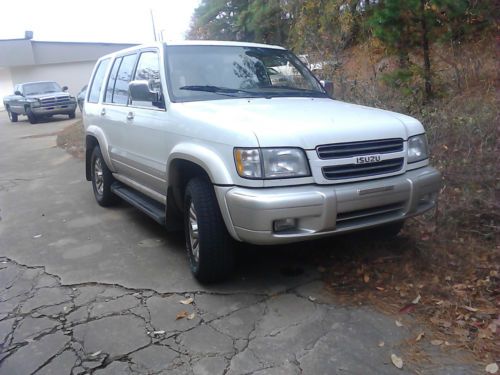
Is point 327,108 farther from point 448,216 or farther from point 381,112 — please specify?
point 448,216

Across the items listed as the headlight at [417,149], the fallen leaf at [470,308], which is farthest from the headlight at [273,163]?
the fallen leaf at [470,308]

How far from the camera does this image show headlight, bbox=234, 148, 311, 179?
3.41 m

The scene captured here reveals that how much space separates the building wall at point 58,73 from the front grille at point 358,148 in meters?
38.9

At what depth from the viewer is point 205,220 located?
3.74m

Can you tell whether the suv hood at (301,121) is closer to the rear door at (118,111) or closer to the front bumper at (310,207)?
the front bumper at (310,207)

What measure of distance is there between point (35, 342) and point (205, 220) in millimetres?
1400

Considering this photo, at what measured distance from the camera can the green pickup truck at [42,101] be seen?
2091 centimetres

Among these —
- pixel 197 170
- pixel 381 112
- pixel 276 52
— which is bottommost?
pixel 197 170

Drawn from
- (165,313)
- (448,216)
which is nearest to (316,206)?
(165,313)

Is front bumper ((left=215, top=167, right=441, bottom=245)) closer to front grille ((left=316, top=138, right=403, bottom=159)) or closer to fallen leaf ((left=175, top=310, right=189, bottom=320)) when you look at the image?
front grille ((left=316, top=138, right=403, bottom=159))

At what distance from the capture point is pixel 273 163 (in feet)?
11.2

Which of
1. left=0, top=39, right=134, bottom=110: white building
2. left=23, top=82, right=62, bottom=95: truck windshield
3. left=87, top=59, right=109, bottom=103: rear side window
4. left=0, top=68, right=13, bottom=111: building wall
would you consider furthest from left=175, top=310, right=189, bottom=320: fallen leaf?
left=0, top=68, right=13, bottom=111: building wall

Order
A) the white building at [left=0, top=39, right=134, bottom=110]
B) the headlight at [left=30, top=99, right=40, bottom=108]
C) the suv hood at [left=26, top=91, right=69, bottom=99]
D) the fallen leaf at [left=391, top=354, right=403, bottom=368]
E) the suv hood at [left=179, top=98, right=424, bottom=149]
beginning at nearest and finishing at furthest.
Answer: the fallen leaf at [left=391, top=354, right=403, bottom=368]
the suv hood at [left=179, top=98, right=424, bottom=149]
the headlight at [left=30, top=99, right=40, bottom=108]
the suv hood at [left=26, top=91, right=69, bottom=99]
the white building at [left=0, top=39, right=134, bottom=110]

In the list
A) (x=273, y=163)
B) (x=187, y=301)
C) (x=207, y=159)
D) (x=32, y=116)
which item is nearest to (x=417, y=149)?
(x=273, y=163)
